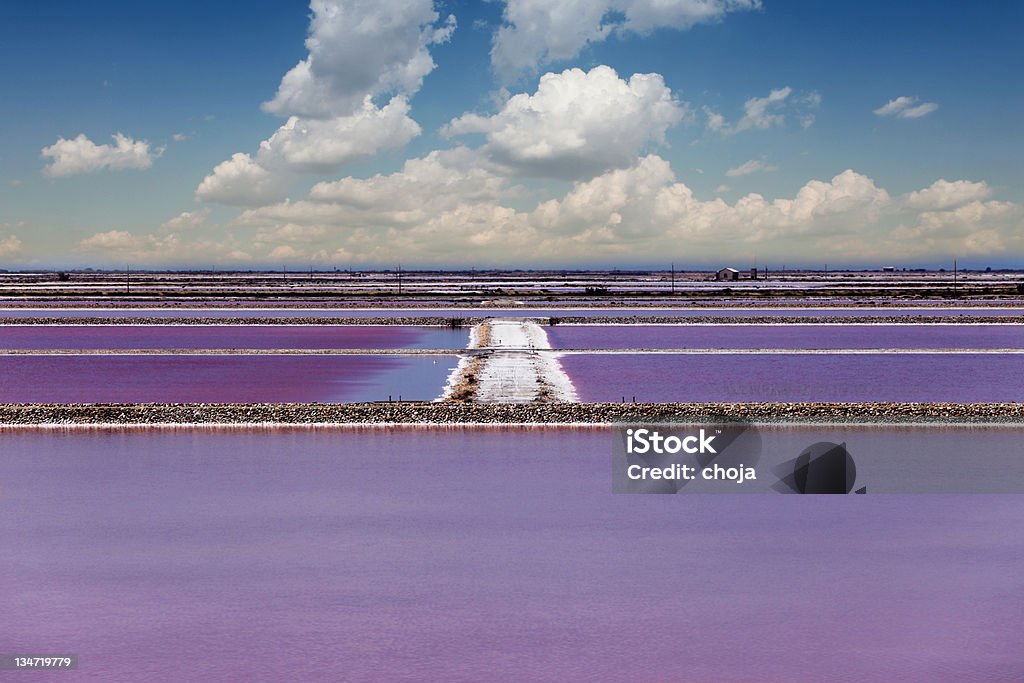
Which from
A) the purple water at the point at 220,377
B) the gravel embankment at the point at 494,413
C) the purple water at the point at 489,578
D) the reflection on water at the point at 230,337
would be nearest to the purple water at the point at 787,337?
the reflection on water at the point at 230,337

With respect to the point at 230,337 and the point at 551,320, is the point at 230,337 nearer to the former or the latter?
the point at 230,337

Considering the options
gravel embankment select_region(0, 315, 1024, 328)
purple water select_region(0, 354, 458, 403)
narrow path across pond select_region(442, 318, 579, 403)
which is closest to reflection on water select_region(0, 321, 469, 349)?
gravel embankment select_region(0, 315, 1024, 328)

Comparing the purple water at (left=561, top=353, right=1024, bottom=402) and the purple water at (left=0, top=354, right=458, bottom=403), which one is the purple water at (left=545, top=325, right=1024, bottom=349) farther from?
the purple water at (left=0, top=354, right=458, bottom=403)

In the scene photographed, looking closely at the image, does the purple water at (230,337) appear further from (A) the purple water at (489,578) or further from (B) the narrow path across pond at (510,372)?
(A) the purple water at (489,578)

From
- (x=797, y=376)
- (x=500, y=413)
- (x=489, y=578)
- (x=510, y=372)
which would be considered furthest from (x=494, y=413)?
(x=797, y=376)

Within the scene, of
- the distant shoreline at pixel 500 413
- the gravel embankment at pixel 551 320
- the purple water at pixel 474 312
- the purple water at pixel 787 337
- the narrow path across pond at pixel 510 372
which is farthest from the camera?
the purple water at pixel 474 312

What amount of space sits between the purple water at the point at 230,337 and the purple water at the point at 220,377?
18.4 ft

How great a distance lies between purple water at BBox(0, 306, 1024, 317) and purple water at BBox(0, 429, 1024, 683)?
53.7 metres

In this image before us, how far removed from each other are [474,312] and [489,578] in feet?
205

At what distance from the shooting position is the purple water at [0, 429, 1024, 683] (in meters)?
10.7

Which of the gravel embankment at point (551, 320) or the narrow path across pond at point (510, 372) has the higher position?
the gravel embankment at point (551, 320)

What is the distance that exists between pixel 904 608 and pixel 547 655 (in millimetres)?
4786

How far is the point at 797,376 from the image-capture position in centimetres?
3459

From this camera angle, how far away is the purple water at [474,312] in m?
73.1
